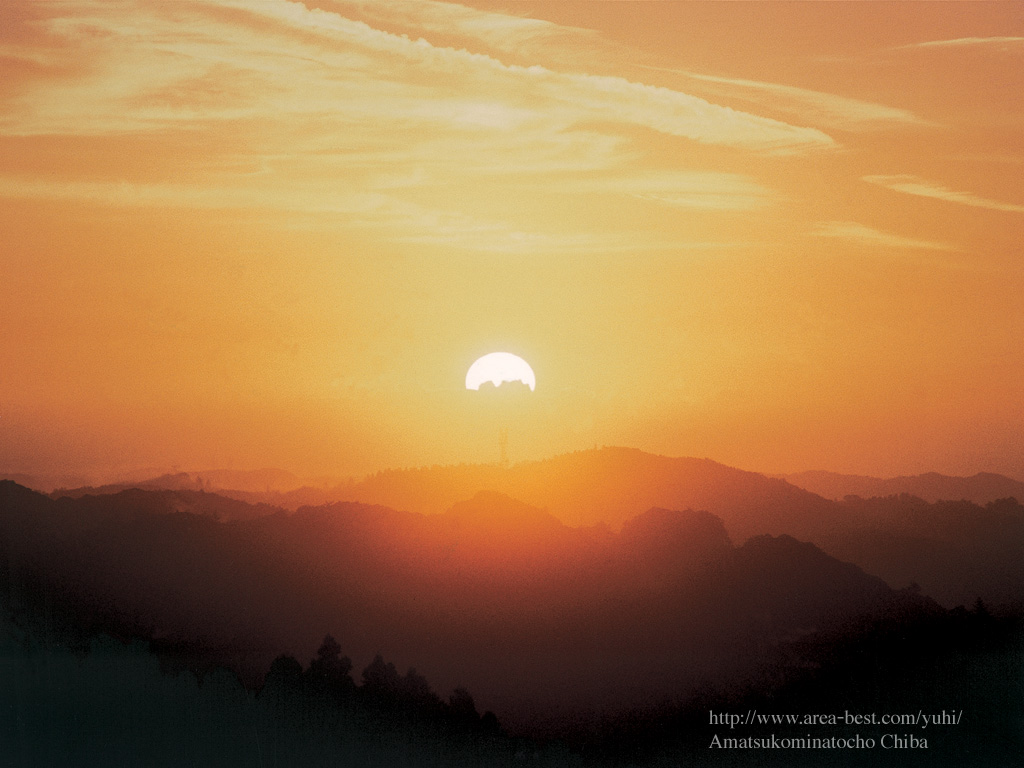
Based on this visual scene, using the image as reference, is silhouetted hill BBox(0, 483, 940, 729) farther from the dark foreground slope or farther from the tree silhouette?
the tree silhouette

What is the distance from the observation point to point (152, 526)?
527 feet

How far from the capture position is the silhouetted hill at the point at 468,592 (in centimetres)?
13975

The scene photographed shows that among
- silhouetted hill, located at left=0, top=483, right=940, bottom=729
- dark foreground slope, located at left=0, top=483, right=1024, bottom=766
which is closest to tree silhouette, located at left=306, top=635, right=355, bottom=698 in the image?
dark foreground slope, located at left=0, top=483, right=1024, bottom=766

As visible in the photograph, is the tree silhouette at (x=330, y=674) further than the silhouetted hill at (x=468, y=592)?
No

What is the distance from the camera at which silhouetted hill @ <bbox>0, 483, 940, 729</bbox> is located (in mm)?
139750

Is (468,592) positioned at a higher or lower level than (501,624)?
higher

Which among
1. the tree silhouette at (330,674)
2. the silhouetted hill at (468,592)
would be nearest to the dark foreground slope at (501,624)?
the silhouetted hill at (468,592)

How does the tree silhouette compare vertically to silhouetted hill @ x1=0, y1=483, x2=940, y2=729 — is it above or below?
below

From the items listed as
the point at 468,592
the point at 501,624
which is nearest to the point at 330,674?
the point at 501,624

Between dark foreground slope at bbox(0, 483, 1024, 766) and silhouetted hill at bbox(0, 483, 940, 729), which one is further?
silhouetted hill at bbox(0, 483, 940, 729)

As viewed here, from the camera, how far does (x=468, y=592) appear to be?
15550cm

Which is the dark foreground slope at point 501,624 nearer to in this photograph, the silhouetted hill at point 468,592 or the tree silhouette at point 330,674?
the silhouetted hill at point 468,592

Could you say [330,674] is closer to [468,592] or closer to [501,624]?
[501,624]

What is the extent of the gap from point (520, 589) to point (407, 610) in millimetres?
17035
